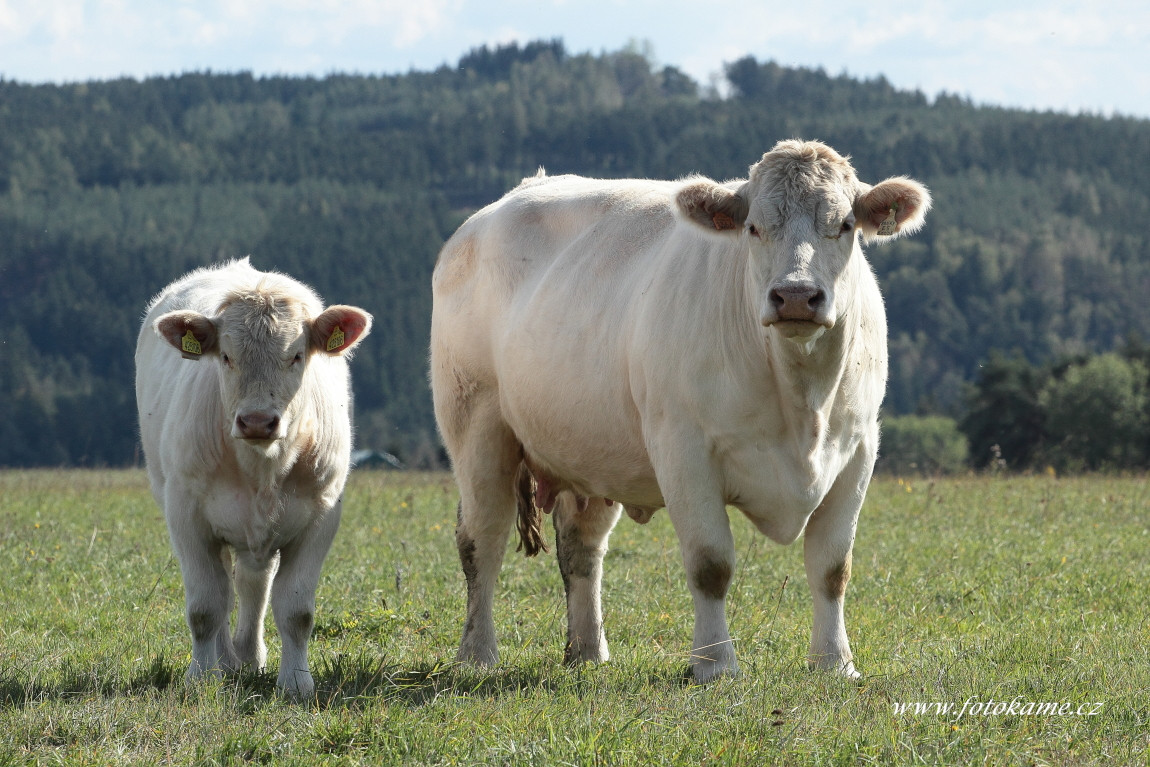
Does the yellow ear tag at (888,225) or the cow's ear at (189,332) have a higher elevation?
the yellow ear tag at (888,225)

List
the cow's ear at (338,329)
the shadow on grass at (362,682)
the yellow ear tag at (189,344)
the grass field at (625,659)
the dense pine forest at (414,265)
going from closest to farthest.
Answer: the grass field at (625,659) → the shadow on grass at (362,682) → the yellow ear tag at (189,344) → the cow's ear at (338,329) → the dense pine forest at (414,265)

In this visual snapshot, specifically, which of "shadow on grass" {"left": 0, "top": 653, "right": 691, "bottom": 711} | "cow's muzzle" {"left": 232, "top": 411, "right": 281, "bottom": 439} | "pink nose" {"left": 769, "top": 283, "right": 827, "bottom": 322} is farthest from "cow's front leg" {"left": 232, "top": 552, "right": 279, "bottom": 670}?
"pink nose" {"left": 769, "top": 283, "right": 827, "bottom": 322}

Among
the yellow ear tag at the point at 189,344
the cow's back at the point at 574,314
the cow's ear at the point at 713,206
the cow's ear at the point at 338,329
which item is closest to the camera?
the cow's ear at the point at 713,206

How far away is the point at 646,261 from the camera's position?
7113mm

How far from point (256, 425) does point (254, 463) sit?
530 millimetres

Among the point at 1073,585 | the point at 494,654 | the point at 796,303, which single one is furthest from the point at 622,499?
the point at 1073,585

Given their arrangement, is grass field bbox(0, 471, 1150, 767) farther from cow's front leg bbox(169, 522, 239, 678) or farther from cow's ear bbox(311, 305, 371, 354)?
cow's ear bbox(311, 305, 371, 354)

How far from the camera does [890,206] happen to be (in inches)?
242

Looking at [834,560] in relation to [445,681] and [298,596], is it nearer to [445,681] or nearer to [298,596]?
[445,681]

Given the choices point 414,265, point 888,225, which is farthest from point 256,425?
point 414,265

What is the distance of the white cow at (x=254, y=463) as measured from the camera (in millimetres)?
6410

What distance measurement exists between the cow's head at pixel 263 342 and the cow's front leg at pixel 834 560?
2509mm

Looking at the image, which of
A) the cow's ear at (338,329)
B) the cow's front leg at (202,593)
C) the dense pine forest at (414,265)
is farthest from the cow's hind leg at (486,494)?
the dense pine forest at (414,265)

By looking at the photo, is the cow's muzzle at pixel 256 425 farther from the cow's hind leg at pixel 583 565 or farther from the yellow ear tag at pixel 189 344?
the cow's hind leg at pixel 583 565
